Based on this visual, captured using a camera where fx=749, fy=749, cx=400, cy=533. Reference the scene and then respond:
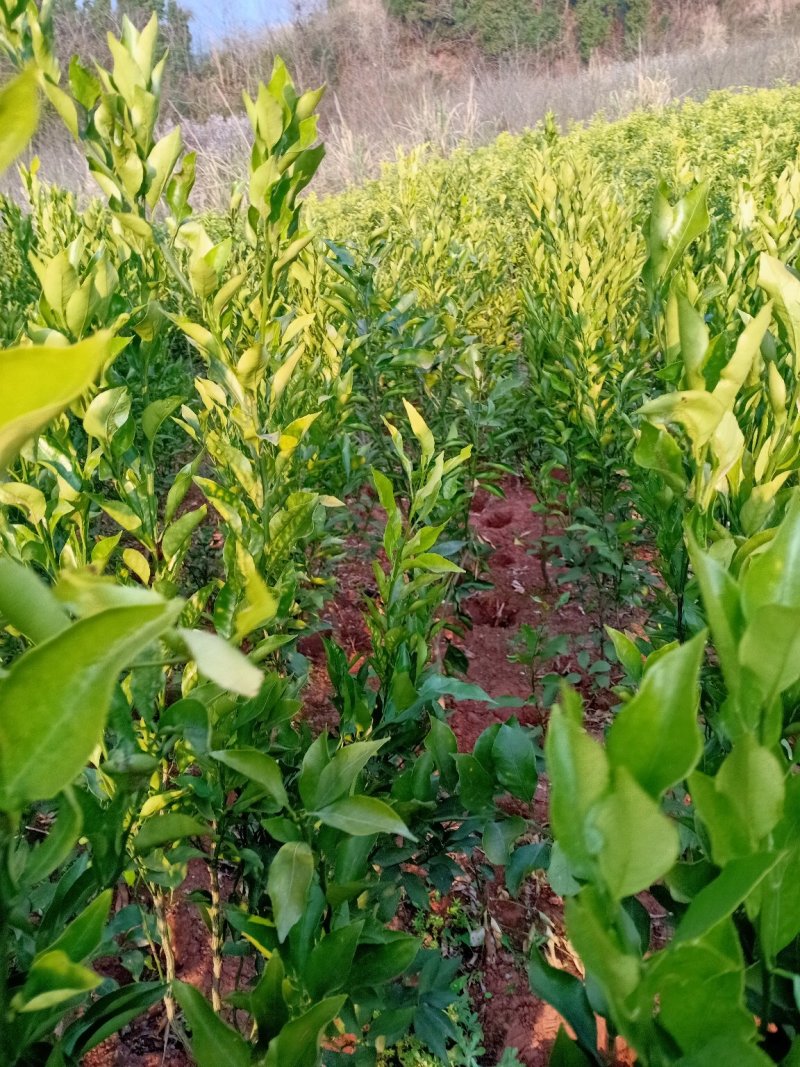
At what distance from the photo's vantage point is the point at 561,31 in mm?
26578

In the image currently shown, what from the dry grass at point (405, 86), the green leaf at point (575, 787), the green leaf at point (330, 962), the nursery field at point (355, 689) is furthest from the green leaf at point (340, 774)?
the dry grass at point (405, 86)

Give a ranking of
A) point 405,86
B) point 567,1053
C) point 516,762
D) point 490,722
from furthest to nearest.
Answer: point 405,86 < point 490,722 < point 516,762 < point 567,1053

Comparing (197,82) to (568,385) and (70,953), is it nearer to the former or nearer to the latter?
(568,385)

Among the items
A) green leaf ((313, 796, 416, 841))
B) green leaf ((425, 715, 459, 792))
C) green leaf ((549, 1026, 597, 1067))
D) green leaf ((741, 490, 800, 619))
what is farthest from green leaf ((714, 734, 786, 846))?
green leaf ((425, 715, 459, 792))

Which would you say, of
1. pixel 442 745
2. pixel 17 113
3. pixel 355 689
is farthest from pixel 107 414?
pixel 17 113

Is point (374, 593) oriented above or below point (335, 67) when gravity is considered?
below

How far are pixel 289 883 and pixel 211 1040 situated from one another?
0.18 meters

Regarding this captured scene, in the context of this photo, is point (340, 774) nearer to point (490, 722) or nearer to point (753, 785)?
point (753, 785)

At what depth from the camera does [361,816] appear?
772 mm

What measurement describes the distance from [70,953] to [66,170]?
17.8 meters

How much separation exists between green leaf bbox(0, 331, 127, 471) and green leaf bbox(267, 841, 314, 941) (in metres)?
0.57

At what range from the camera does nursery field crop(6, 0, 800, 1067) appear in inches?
15.7

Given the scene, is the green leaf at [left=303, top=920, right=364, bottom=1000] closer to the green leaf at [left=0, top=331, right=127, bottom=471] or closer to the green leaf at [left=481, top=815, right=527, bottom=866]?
the green leaf at [left=481, top=815, right=527, bottom=866]

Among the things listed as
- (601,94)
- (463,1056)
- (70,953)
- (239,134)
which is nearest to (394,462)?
(463,1056)
